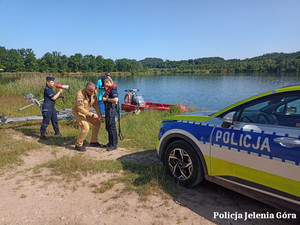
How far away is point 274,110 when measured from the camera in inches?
119

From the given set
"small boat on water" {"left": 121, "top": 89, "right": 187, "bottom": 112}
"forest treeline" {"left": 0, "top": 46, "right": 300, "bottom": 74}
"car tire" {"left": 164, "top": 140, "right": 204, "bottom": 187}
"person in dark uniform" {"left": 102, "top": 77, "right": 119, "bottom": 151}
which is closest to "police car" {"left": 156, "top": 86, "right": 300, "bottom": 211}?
"car tire" {"left": 164, "top": 140, "right": 204, "bottom": 187}

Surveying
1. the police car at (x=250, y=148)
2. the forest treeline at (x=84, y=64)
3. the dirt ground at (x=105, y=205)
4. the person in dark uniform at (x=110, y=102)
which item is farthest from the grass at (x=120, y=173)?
the forest treeline at (x=84, y=64)

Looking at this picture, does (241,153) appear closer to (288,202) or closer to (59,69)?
(288,202)

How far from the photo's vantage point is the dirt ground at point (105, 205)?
2918 mm

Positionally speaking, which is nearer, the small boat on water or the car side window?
the car side window

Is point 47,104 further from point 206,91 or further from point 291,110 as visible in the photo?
point 206,91

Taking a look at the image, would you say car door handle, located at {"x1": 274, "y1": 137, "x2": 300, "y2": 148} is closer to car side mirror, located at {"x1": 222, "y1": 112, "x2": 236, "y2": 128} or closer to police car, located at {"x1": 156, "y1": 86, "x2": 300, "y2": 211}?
police car, located at {"x1": 156, "y1": 86, "x2": 300, "y2": 211}

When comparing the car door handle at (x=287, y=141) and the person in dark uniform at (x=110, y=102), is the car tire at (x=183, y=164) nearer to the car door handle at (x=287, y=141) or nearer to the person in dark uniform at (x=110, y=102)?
the car door handle at (x=287, y=141)

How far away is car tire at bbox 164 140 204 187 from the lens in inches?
136

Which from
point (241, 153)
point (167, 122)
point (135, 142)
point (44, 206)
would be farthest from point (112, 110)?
point (241, 153)

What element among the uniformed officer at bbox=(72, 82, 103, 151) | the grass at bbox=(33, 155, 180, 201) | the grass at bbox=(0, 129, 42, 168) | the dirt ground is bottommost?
the dirt ground

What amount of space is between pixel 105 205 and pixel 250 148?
7.05 ft

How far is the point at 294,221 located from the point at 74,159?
4095mm

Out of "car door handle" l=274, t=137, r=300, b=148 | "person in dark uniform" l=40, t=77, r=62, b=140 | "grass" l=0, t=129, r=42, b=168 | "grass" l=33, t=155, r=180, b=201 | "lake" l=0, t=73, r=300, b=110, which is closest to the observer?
"car door handle" l=274, t=137, r=300, b=148
